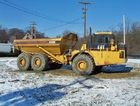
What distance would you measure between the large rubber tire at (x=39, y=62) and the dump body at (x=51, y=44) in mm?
599

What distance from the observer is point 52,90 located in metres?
7.85

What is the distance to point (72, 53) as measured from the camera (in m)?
12.6

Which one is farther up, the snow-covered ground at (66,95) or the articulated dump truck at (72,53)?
the articulated dump truck at (72,53)

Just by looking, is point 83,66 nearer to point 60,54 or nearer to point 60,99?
point 60,54

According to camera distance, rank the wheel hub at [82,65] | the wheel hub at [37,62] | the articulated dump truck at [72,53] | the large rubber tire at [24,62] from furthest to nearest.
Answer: the large rubber tire at [24,62] → the wheel hub at [37,62] → the wheel hub at [82,65] → the articulated dump truck at [72,53]

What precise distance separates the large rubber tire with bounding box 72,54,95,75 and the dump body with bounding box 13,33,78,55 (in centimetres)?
163

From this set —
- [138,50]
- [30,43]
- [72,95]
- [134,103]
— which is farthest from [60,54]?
[138,50]

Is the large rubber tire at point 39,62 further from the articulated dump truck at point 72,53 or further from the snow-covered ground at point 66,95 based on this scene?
the snow-covered ground at point 66,95

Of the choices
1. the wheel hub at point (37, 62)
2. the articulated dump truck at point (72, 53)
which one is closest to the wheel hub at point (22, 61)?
the articulated dump truck at point (72, 53)

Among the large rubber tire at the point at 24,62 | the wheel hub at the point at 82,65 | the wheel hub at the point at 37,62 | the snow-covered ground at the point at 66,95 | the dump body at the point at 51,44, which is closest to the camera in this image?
the snow-covered ground at the point at 66,95

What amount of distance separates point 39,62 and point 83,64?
3030 millimetres

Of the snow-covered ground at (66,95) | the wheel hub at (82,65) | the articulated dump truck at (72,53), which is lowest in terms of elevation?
the snow-covered ground at (66,95)

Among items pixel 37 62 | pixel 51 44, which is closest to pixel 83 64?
pixel 51 44

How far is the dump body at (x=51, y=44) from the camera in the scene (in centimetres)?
1320
